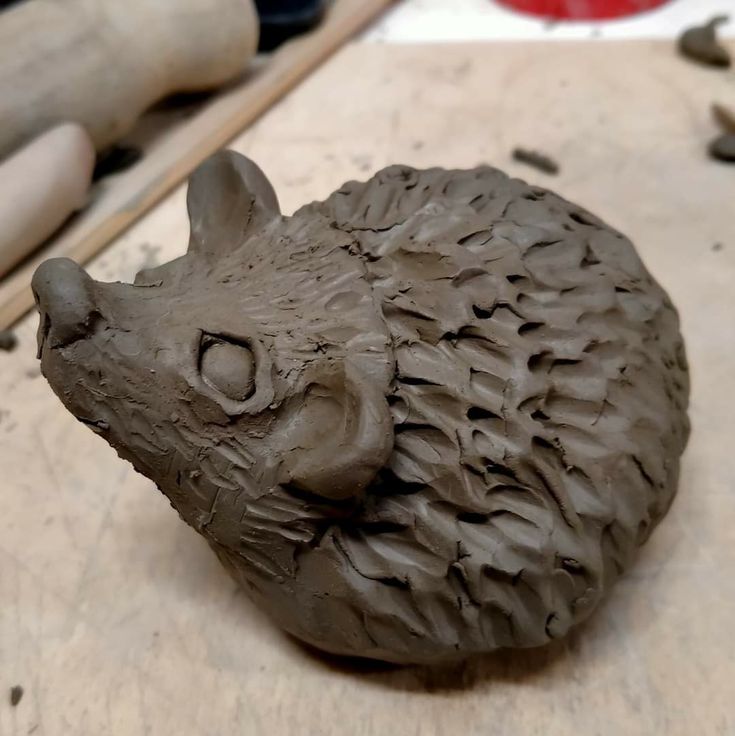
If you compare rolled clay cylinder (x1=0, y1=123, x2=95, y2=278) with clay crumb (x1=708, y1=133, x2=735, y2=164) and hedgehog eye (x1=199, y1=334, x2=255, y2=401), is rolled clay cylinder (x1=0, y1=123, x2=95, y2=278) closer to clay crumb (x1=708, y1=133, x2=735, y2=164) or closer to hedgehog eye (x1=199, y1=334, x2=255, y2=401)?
hedgehog eye (x1=199, y1=334, x2=255, y2=401)

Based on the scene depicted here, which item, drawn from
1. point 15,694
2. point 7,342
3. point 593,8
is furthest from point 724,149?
point 15,694

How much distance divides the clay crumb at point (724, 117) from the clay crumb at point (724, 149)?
4 cm

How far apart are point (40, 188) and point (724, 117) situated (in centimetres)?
149

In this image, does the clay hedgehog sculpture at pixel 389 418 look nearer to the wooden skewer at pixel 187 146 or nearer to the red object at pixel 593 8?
the wooden skewer at pixel 187 146

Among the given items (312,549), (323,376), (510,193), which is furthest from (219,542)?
(510,193)

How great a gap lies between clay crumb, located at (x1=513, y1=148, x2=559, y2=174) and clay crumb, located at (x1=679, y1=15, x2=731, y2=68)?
58 cm

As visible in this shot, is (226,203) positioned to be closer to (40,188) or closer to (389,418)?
(389,418)

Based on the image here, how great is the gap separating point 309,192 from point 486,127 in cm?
47

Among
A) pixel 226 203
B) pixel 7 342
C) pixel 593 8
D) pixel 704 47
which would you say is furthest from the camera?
pixel 593 8

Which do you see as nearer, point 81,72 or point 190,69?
point 81,72

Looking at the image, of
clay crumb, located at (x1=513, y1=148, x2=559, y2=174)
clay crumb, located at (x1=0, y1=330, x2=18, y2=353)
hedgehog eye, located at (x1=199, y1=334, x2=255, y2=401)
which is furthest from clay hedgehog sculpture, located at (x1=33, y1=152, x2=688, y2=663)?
clay crumb, located at (x1=513, y1=148, x2=559, y2=174)

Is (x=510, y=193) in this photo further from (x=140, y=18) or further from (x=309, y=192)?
(x=140, y=18)

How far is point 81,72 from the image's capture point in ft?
6.21

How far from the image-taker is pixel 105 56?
193cm
